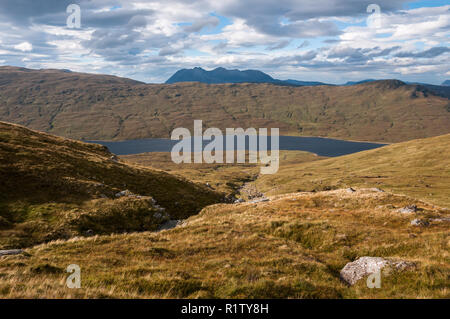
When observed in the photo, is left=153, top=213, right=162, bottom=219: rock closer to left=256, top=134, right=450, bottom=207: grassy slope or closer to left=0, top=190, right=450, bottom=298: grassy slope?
left=0, top=190, right=450, bottom=298: grassy slope

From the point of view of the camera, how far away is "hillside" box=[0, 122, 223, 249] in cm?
2927

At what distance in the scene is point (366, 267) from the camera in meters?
14.0

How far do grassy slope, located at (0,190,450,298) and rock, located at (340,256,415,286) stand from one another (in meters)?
0.48

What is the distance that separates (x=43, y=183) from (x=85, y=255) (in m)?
27.7

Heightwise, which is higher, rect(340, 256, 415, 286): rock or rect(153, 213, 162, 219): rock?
rect(340, 256, 415, 286): rock

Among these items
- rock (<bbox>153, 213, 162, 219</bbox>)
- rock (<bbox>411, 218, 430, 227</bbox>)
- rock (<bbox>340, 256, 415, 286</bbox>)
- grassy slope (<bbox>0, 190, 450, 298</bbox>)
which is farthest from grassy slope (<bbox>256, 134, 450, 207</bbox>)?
rock (<bbox>340, 256, 415, 286</bbox>)

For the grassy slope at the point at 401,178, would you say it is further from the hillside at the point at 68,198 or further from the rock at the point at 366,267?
the rock at the point at 366,267

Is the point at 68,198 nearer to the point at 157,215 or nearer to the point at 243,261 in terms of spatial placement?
the point at 157,215

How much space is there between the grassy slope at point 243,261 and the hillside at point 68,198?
11664 millimetres

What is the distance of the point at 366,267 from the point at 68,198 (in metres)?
36.7

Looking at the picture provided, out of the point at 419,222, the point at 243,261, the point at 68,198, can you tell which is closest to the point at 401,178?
the point at 419,222

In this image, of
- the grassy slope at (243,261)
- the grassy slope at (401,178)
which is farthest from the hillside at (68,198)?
the grassy slope at (401,178)
